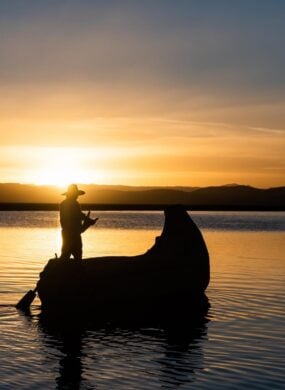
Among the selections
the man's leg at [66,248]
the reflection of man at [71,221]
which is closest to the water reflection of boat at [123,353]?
the man's leg at [66,248]

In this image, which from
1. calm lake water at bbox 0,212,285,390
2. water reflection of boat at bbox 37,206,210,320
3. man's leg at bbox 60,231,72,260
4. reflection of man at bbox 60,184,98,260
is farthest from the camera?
water reflection of boat at bbox 37,206,210,320

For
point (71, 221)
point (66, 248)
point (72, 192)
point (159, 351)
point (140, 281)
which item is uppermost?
point (72, 192)

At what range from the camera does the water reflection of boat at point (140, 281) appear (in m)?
18.8

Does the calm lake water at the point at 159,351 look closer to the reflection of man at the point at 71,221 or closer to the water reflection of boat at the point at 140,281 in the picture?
the water reflection of boat at the point at 140,281

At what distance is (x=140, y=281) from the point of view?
19.9 m

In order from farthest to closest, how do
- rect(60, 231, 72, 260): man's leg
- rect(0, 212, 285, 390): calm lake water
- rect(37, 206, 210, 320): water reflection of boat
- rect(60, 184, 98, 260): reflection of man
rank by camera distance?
rect(37, 206, 210, 320): water reflection of boat < rect(60, 231, 72, 260): man's leg < rect(60, 184, 98, 260): reflection of man < rect(0, 212, 285, 390): calm lake water

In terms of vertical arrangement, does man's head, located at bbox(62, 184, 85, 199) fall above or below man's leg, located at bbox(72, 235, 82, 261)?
above

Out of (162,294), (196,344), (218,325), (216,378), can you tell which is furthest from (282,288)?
(216,378)

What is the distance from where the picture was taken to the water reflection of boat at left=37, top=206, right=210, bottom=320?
18.8 metres

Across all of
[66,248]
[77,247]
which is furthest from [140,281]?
[66,248]

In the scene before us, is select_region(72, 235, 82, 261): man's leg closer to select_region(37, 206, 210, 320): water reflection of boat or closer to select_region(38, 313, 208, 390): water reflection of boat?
select_region(37, 206, 210, 320): water reflection of boat

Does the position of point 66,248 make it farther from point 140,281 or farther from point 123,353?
point 123,353

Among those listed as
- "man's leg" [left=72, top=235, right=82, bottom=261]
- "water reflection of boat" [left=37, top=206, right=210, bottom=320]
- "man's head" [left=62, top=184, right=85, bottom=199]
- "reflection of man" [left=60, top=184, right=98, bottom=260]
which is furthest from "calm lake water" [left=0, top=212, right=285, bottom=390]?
"man's head" [left=62, top=184, right=85, bottom=199]

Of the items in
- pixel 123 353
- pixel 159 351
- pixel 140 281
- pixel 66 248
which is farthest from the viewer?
pixel 140 281
